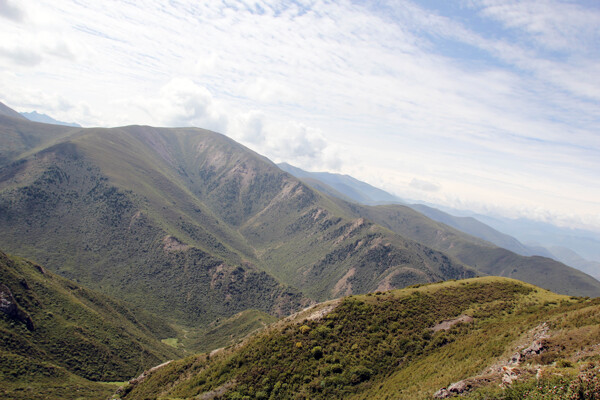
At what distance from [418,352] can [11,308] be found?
144069 millimetres

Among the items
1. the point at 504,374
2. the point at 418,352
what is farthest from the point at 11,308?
the point at 504,374

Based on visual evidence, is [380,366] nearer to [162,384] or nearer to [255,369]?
[255,369]

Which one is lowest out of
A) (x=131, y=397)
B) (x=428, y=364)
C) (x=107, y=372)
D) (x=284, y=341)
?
(x=107, y=372)

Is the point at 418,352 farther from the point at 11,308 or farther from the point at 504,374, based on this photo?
the point at 11,308

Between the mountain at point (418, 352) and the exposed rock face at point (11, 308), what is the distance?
7033cm

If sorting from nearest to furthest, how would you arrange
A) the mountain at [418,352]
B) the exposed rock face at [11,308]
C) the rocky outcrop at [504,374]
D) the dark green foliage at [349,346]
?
the rocky outcrop at [504,374] < the mountain at [418,352] < the dark green foliage at [349,346] < the exposed rock face at [11,308]

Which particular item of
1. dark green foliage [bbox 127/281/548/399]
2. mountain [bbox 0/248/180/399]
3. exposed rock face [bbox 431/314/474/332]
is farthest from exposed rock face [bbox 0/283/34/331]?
exposed rock face [bbox 431/314/474/332]

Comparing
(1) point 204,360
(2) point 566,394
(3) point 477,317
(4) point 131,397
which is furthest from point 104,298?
(2) point 566,394

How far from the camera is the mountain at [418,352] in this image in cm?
2919

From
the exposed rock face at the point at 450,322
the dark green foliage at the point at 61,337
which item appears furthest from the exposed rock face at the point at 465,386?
the dark green foliage at the point at 61,337

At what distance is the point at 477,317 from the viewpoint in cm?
5434

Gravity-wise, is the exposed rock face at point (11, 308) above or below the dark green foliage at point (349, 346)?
below

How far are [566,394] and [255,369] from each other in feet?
155

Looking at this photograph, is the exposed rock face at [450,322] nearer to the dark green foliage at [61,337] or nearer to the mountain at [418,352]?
the mountain at [418,352]
